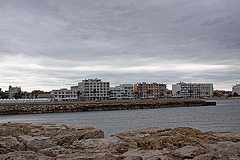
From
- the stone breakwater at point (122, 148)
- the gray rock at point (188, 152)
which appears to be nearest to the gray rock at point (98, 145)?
the stone breakwater at point (122, 148)

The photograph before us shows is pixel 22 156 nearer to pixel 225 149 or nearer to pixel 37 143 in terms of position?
pixel 37 143

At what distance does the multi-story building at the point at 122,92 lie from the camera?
17875cm

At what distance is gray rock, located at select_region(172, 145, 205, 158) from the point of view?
6429 millimetres

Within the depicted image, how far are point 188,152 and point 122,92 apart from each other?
176 meters

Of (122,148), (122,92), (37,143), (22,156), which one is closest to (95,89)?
(122,92)

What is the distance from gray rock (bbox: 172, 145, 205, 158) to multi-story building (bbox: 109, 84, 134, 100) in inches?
6546

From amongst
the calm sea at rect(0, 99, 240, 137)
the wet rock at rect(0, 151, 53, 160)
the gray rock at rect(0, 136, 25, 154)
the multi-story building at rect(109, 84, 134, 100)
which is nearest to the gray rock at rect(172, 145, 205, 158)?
the wet rock at rect(0, 151, 53, 160)

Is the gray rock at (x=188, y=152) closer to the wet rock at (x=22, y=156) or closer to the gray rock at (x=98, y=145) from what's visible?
the gray rock at (x=98, y=145)

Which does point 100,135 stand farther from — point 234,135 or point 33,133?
point 234,135

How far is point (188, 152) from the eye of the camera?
6562 millimetres

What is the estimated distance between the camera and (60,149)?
801 centimetres

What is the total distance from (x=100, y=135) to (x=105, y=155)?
3798mm

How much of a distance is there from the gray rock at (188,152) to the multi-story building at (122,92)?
166 meters

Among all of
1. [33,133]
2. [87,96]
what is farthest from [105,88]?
[33,133]
